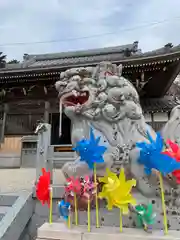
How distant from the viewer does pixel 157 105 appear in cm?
1091

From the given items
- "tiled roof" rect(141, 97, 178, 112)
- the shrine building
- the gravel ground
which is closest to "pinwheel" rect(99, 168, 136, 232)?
the gravel ground

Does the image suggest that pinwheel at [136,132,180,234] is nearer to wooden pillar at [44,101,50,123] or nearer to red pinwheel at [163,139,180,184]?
red pinwheel at [163,139,180,184]

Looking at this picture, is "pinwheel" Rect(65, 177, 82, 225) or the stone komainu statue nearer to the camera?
"pinwheel" Rect(65, 177, 82, 225)

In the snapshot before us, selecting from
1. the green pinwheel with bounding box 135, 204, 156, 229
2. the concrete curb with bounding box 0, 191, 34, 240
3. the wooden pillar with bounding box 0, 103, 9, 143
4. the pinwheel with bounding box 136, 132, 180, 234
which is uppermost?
the wooden pillar with bounding box 0, 103, 9, 143

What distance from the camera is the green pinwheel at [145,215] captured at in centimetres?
196

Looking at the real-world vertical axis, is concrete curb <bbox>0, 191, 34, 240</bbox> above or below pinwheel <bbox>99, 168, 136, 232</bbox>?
below

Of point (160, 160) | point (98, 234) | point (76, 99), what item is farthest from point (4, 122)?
point (160, 160)

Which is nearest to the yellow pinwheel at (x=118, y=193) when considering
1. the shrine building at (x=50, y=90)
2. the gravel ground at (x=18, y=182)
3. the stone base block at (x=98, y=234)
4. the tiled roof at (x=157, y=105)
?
the stone base block at (x=98, y=234)

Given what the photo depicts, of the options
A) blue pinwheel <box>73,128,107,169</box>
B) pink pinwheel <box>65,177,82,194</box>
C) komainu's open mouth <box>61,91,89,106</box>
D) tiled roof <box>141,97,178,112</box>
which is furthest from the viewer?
tiled roof <box>141,97,178,112</box>

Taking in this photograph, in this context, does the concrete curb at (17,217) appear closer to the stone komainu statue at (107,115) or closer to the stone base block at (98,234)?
the stone base block at (98,234)

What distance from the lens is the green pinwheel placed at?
196cm

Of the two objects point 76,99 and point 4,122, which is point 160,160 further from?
point 4,122

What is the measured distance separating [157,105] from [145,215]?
9538 mm

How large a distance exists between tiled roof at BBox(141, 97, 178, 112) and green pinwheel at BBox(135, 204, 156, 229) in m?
8.93
